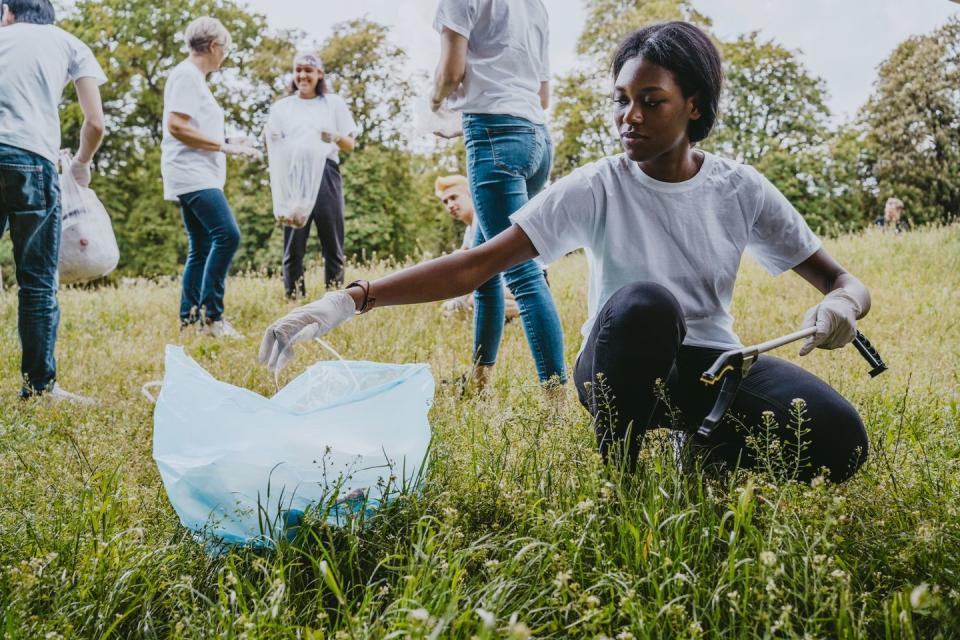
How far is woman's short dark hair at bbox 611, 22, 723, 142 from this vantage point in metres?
2.11

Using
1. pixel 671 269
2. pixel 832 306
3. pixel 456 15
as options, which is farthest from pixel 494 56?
pixel 832 306

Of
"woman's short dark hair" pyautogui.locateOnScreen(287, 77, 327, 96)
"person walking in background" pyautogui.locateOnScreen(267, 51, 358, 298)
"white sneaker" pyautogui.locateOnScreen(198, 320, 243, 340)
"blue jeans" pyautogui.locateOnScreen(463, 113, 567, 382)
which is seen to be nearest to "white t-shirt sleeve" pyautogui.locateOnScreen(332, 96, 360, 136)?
"person walking in background" pyautogui.locateOnScreen(267, 51, 358, 298)

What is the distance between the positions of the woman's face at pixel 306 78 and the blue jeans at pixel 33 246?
2.39 metres

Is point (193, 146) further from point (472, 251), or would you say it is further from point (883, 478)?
point (883, 478)

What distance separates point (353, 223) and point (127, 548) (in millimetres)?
18874

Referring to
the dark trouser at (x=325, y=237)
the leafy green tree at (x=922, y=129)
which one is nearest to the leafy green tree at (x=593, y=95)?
the leafy green tree at (x=922, y=129)

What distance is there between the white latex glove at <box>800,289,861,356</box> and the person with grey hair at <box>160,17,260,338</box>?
12.2 feet

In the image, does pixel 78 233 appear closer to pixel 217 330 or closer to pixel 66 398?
pixel 217 330

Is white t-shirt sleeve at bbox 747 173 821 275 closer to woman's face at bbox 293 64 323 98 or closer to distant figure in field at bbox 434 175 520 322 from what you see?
distant figure in field at bbox 434 175 520 322

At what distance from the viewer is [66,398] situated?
11.4 feet

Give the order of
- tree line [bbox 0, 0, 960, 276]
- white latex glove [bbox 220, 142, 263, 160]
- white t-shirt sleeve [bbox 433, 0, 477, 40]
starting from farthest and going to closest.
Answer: tree line [bbox 0, 0, 960, 276] < white latex glove [bbox 220, 142, 263, 160] < white t-shirt sleeve [bbox 433, 0, 477, 40]

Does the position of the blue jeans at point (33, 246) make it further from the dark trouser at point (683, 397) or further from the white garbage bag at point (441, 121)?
the dark trouser at point (683, 397)

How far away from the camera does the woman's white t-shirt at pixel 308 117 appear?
555 cm

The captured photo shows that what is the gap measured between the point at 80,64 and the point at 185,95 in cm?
108
